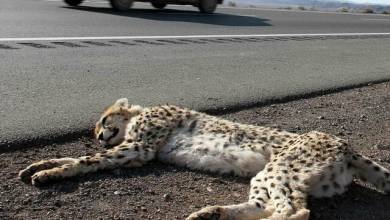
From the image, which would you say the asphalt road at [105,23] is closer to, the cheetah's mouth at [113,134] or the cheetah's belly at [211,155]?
the cheetah's mouth at [113,134]

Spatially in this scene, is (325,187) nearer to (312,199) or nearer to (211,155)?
(312,199)

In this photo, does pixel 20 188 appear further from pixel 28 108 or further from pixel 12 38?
pixel 12 38

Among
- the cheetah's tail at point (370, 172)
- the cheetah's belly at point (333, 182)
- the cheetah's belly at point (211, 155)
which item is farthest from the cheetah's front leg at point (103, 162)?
the cheetah's tail at point (370, 172)

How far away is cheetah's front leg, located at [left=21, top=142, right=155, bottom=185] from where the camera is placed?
4.35 metres

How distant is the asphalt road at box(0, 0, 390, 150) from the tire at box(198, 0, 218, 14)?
15.2 feet

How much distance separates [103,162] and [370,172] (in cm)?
202

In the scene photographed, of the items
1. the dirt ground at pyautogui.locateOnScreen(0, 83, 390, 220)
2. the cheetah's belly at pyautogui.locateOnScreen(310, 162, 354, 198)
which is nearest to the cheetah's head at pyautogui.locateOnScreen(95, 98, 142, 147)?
the dirt ground at pyautogui.locateOnScreen(0, 83, 390, 220)

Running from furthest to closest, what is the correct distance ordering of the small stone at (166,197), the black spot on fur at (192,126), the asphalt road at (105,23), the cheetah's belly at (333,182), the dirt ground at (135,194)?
the asphalt road at (105,23) < the black spot on fur at (192,126) < the small stone at (166,197) < the cheetah's belly at (333,182) < the dirt ground at (135,194)

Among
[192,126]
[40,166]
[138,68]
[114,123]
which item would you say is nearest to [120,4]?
[138,68]

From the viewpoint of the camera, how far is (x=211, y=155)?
16.1 ft

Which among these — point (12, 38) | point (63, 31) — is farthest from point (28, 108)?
point (63, 31)

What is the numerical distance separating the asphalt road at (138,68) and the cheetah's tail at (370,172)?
255cm

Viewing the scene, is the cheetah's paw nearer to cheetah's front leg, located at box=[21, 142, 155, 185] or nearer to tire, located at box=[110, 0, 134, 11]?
cheetah's front leg, located at box=[21, 142, 155, 185]

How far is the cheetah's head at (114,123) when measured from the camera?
17.9 feet
